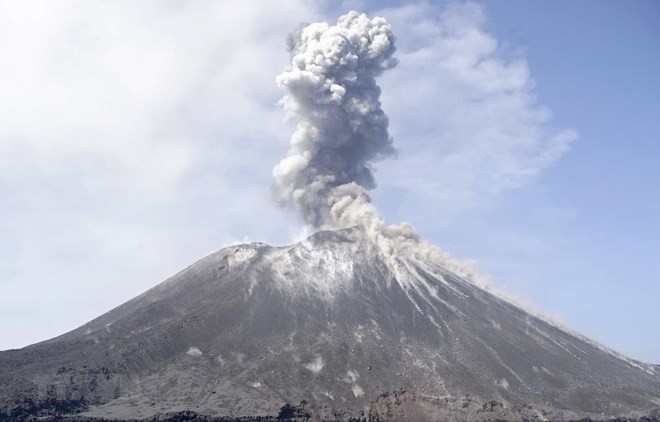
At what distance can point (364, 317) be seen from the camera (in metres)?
98.6

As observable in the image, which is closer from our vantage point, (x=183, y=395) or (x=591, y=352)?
(x=183, y=395)

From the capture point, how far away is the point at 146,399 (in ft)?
262

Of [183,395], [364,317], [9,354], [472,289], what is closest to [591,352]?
[472,289]

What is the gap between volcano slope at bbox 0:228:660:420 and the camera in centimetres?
7975

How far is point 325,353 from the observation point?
8944cm

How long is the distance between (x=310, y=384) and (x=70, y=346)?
1353 inches

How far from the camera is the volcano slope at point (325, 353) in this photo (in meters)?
79.8

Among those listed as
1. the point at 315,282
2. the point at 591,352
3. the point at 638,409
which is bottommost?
the point at 638,409

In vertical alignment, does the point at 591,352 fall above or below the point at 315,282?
below

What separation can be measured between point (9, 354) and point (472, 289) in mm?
66990

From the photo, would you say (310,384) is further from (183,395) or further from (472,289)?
(472,289)

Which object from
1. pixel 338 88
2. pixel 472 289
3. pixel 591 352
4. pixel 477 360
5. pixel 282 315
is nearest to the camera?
pixel 477 360

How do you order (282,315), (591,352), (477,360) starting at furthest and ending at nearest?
(591,352)
(282,315)
(477,360)

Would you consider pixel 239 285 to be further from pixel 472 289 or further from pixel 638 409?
pixel 638 409
